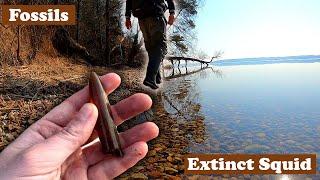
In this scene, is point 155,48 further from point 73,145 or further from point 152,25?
point 73,145

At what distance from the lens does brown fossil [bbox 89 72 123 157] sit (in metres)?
1.50

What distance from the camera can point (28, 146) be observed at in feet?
4.71

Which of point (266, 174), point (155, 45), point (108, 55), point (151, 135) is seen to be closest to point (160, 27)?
point (155, 45)

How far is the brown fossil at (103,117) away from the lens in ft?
4.91

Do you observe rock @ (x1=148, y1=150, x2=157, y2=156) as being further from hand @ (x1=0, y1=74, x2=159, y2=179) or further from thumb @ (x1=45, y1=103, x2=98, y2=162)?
thumb @ (x1=45, y1=103, x2=98, y2=162)

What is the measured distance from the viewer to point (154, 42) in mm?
3307

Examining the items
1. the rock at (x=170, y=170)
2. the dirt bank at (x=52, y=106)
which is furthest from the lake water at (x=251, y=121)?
the rock at (x=170, y=170)

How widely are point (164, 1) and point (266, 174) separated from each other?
263cm

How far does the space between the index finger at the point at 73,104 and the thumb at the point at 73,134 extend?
157 mm

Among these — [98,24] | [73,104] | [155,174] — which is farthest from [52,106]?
[98,24]

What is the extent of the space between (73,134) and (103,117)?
0.15 meters

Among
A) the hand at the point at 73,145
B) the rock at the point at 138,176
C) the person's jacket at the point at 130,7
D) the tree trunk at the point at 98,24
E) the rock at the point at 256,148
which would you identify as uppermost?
the tree trunk at the point at 98,24

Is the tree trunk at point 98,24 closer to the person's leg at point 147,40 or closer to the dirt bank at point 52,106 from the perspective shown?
the dirt bank at point 52,106

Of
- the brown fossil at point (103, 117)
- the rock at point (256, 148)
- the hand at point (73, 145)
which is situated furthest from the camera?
the rock at point (256, 148)
